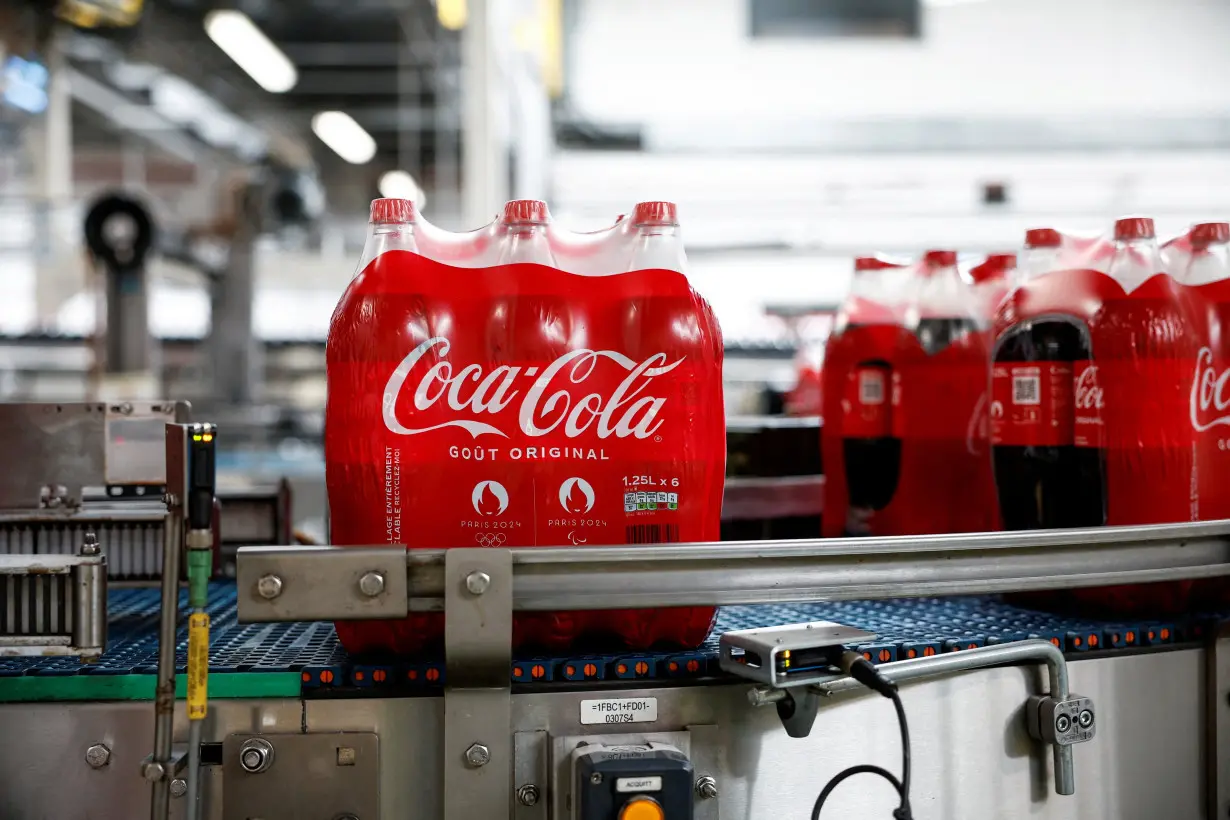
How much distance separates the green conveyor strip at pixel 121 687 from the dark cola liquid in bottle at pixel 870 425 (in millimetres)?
903

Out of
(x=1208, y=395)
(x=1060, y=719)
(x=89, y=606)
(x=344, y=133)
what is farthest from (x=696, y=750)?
(x=344, y=133)

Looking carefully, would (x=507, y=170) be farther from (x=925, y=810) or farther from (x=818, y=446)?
(x=925, y=810)

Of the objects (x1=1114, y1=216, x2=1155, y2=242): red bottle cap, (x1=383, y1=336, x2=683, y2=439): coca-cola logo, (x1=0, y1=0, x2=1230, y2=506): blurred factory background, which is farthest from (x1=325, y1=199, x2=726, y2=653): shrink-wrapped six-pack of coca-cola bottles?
(x1=0, y1=0, x2=1230, y2=506): blurred factory background

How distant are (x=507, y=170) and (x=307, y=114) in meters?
8.32

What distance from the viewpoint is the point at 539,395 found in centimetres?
109

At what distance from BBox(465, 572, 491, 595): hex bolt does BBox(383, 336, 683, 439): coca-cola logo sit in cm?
18

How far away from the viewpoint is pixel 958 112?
19.1 ft

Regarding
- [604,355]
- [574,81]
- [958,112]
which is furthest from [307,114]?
[604,355]

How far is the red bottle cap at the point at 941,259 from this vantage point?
1600 mm

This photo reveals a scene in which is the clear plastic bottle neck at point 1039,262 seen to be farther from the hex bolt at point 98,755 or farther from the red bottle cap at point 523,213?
the hex bolt at point 98,755

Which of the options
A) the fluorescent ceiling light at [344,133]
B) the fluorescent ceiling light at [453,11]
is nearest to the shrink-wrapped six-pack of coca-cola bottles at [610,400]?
the fluorescent ceiling light at [453,11]

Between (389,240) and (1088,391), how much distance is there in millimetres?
865

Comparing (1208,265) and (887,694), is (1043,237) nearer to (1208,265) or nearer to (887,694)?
(1208,265)

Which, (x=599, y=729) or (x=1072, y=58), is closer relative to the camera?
(x=599, y=729)
